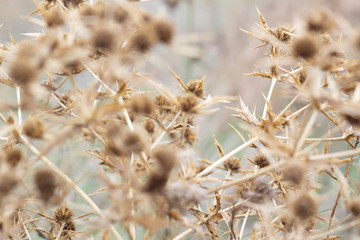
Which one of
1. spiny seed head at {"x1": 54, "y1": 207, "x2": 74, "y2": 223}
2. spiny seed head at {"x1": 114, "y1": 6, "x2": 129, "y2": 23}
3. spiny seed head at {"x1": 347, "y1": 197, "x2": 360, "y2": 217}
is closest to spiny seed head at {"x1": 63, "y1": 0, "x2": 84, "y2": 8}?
spiny seed head at {"x1": 114, "y1": 6, "x2": 129, "y2": 23}

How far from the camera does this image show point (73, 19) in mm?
335

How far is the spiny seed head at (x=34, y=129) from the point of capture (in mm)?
291

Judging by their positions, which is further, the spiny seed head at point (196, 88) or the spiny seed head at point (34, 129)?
the spiny seed head at point (196, 88)

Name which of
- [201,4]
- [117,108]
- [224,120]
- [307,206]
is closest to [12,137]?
[117,108]

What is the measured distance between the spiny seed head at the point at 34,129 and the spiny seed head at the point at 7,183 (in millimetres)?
46

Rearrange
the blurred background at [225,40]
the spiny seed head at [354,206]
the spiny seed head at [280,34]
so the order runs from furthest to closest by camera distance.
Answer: the blurred background at [225,40], the spiny seed head at [280,34], the spiny seed head at [354,206]

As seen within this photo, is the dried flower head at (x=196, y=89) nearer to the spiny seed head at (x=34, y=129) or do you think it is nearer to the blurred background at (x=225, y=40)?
the spiny seed head at (x=34, y=129)

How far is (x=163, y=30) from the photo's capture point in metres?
0.28

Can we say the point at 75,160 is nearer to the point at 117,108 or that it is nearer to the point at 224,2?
the point at 117,108

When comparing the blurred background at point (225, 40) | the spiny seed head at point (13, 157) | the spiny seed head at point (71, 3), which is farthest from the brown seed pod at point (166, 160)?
the blurred background at point (225, 40)

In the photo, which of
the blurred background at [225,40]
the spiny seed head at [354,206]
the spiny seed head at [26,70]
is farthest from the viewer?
the blurred background at [225,40]

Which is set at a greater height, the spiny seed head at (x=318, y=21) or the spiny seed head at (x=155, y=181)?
the spiny seed head at (x=318, y=21)

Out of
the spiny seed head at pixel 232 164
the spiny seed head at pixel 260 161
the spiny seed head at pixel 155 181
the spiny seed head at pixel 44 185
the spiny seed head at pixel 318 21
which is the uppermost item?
the spiny seed head at pixel 318 21

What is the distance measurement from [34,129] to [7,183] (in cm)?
6
